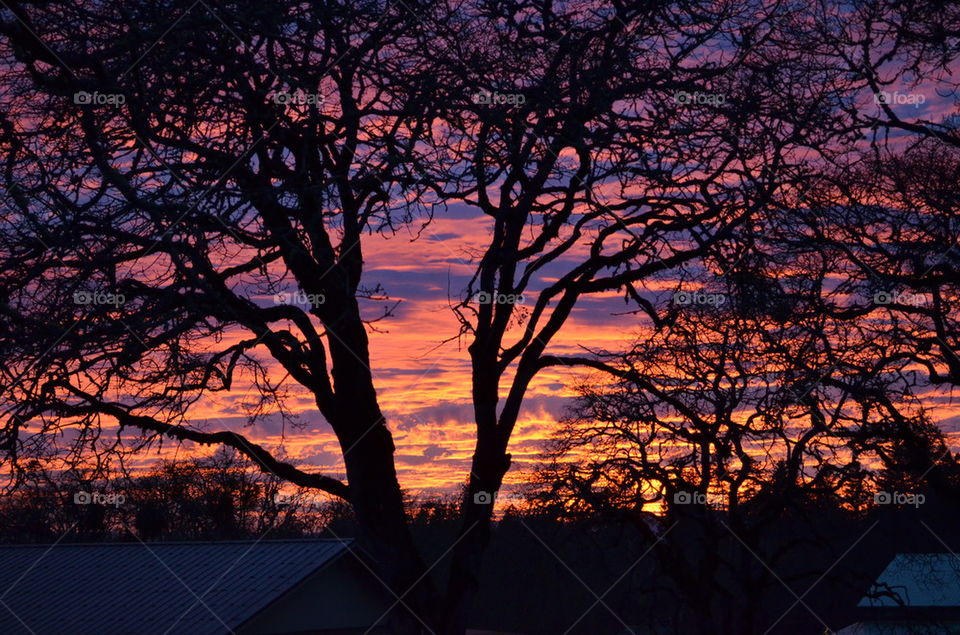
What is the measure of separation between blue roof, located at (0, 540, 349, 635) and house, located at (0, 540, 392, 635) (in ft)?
0.12

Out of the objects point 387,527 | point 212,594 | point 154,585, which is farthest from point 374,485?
point 154,585

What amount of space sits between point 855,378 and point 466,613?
7.82 m

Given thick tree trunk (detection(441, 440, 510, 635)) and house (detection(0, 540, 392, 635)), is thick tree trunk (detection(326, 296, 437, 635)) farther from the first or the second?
house (detection(0, 540, 392, 635))

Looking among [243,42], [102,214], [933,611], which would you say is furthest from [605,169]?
[933,611]

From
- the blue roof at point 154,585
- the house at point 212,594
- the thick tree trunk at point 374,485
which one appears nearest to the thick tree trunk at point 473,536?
the thick tree trunk at point 374,485

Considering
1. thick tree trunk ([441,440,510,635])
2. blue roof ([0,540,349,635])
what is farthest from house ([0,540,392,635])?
thick tree trunk ([441,440,510,635])

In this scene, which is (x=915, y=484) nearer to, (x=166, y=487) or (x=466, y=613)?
(x=466, y=613)

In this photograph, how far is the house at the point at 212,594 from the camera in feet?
88.9

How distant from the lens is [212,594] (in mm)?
28375

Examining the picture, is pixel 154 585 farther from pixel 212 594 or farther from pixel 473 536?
pixel 473 536

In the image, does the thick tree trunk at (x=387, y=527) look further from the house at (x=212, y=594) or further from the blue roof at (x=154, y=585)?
the house at (x=212, y=594)

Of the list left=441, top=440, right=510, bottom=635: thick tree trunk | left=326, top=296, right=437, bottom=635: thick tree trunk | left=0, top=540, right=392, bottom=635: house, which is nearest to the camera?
left=326, top=296, right=437, bottom=635: thick tree trunk

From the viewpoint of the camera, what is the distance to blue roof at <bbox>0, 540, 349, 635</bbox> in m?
27.2

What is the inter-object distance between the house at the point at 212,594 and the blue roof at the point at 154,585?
0.04 metres
